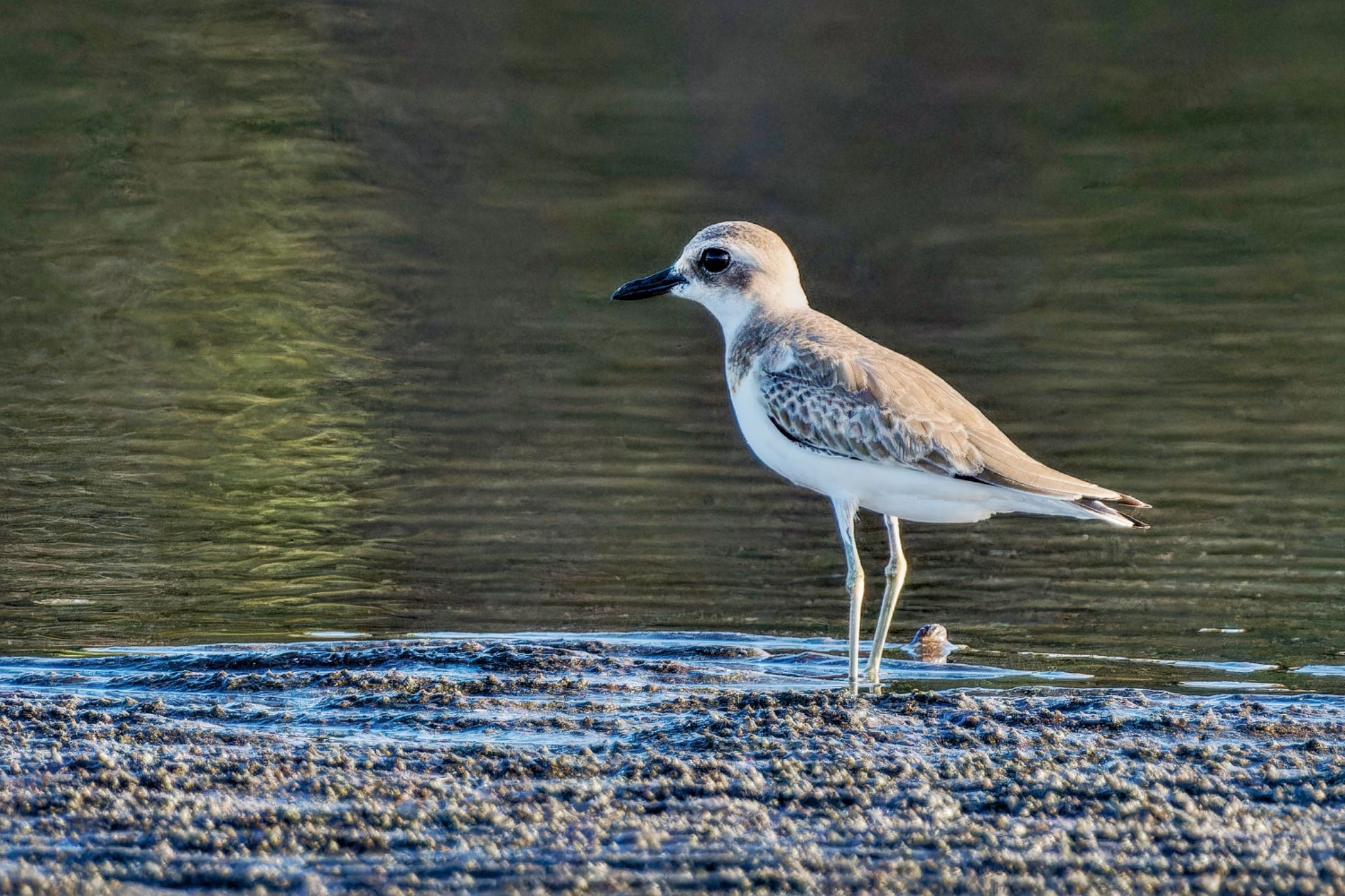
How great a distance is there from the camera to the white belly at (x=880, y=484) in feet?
29.0

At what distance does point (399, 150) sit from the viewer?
2358cm

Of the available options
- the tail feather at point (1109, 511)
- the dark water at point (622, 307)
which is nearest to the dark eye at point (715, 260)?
the dark water at point (622, 307)

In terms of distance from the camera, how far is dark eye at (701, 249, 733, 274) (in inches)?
385

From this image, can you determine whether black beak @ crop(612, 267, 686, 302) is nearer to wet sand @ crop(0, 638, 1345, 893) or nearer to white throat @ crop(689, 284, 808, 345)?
white throat @ crop(689, 284, 808, 345)

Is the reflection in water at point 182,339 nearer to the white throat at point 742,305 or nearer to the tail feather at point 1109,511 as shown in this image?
the white throat at point 742,305

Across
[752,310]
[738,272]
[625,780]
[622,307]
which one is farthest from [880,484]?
[622,307]

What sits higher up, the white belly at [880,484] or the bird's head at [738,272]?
the bird's head at [738,272]

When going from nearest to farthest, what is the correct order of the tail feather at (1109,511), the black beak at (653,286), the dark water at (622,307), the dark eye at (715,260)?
the tail feather at (1109,511) < the dark eye at (715,260) < the black beak at (653,286) < the dark water at (622,307)

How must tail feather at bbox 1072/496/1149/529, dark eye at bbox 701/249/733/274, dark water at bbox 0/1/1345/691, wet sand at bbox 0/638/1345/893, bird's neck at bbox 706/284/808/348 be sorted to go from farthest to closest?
dark water at bbox 0/1/1345/691, dark eye at bbox 701/249/733/274, bird's neck at bbox 706/284/808/348, tail feather at bbox 1072/496/1149/529, wet sand at bbox 0/638/1345/893

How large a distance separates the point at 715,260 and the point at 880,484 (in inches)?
59.3

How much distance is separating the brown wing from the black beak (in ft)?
3.15

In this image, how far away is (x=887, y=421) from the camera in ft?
29.0

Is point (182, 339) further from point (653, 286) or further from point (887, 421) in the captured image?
point (887, 421)

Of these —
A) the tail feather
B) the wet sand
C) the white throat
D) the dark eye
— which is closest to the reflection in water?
the wet sand
